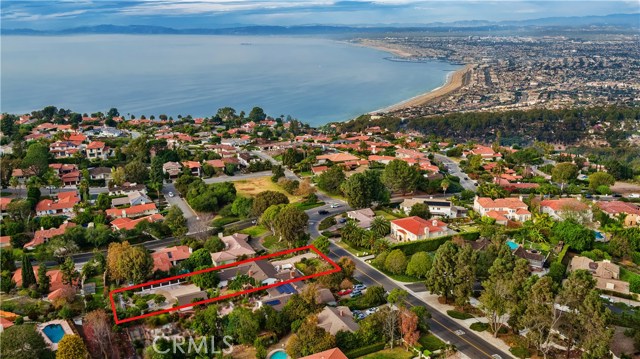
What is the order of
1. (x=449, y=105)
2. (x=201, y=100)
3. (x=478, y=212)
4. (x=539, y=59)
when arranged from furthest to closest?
(x=539, y=59) → (x=201, y=100) → (x=449, y=105) → (x=478, y=212)

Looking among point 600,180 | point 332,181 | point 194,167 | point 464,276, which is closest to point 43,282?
point 464,276

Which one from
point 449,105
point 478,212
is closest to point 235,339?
point 478,212

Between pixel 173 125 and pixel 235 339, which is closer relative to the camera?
pixel 235 339

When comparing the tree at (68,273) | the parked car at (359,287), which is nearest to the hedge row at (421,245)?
the parked car at (359,287)

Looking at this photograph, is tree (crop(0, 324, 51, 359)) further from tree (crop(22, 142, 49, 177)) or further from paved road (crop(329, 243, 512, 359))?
tree (crop(22, 142, 49, 177))

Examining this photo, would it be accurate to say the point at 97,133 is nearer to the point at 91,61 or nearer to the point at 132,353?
the point at 132,353

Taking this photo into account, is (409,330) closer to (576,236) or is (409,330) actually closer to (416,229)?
(416,229)

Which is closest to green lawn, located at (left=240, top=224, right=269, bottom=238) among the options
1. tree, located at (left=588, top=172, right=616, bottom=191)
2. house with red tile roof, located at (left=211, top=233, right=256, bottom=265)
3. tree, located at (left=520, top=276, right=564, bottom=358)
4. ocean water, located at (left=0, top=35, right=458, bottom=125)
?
house with red tile roof, located at (left=211, top=233, right=256, bottom=265)
